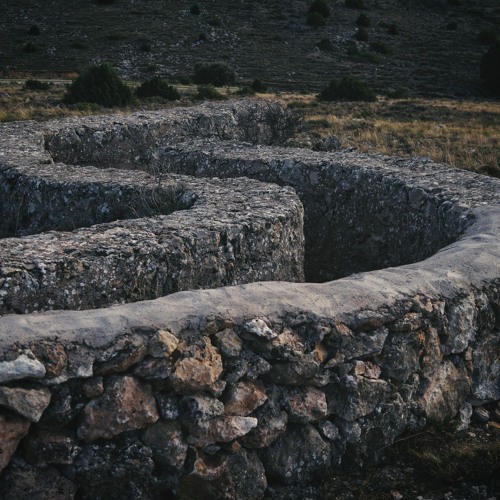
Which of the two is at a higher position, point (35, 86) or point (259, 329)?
point (259, 329)

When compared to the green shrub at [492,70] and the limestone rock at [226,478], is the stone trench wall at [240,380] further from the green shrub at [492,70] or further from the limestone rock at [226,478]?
the green shrub at [492,70]

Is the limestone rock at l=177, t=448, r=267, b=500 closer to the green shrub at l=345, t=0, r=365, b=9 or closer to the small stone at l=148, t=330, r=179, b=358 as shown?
the small stone at l=148, t=330, r=179, b=358

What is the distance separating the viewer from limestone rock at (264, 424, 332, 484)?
13.8 ft

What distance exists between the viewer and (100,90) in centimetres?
2188

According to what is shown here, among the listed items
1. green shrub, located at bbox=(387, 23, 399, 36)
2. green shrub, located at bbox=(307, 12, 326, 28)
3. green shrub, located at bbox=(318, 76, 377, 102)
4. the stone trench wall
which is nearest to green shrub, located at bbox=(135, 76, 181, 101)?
green shrub, located at bbox=(318, 76, 377, 102)

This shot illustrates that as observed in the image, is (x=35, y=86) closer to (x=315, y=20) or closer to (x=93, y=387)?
(x=93, y=387)

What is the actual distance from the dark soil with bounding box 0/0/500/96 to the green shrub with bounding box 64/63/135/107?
13953 mm

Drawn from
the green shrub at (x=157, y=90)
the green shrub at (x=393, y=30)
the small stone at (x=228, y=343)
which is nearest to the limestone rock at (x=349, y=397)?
the small stone at (x=228, y=343)

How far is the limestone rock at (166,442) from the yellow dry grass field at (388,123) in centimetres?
1268

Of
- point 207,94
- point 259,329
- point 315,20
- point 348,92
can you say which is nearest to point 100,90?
point 207,94

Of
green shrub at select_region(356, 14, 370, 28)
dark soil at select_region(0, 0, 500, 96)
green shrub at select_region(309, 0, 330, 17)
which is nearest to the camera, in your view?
dark soil at select_region(0, 0, 500, 96)

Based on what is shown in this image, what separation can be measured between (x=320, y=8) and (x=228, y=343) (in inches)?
1926

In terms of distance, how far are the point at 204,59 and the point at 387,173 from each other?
34330 mm

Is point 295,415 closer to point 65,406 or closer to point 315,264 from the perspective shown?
point 65,406
